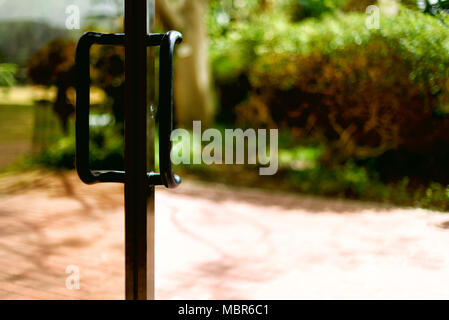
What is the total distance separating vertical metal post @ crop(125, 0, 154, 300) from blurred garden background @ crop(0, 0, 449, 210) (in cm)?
122

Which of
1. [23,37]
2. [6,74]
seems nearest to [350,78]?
[23,37]

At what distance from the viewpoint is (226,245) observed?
4992 millimetres

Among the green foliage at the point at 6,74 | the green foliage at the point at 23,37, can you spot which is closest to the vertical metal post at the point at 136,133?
the green foliage at the point at 6,74

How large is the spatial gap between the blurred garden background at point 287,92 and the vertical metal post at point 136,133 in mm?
1215

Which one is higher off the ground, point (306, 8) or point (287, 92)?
point (306, 8)

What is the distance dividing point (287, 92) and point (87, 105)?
631 cm

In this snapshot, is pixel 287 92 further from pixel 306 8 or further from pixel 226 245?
pixel 226 245

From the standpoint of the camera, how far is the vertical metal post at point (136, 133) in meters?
1.54

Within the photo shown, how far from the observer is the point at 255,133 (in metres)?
9.08

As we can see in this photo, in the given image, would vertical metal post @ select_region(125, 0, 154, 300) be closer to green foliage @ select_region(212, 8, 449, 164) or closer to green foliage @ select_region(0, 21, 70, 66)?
green foliage @ select_region(212, 8, 449, 164)

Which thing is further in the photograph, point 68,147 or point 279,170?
point 279,170

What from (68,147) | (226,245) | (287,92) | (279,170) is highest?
(287,92)

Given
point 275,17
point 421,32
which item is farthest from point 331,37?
point 421,32

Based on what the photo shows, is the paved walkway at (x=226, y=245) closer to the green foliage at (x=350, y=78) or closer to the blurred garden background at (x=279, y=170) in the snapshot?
the blurred garden background at (x=279, y=170)
